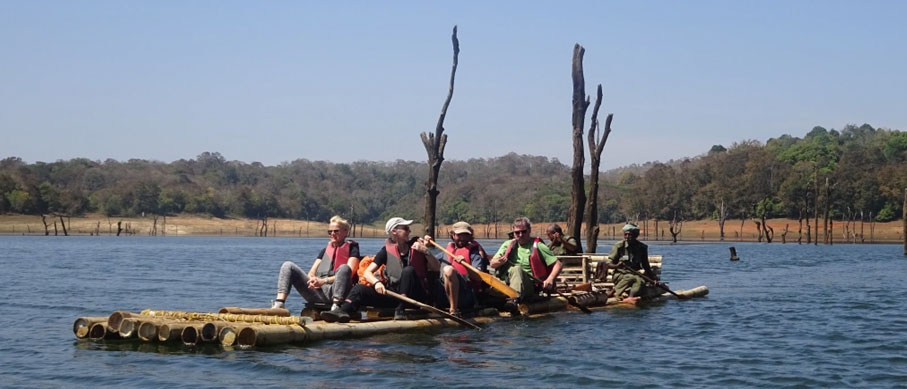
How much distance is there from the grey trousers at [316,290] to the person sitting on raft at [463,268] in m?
1.64

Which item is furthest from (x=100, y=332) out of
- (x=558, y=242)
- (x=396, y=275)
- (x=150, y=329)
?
(x=558, y=242)

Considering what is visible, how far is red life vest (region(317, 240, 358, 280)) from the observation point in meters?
15.6

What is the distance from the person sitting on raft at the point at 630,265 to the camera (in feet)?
68.4

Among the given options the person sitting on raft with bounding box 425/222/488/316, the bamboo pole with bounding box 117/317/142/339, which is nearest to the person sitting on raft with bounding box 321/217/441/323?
the person sitting on raft with bounding box 425/222/488/316

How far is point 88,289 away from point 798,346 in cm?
1821

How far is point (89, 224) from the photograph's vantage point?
14275 centimetres

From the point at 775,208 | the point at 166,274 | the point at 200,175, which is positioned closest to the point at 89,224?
the point at 200,175

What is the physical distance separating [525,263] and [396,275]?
3354 mm

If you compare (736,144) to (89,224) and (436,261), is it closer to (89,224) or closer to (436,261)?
(89,224)

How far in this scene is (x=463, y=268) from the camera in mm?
16656

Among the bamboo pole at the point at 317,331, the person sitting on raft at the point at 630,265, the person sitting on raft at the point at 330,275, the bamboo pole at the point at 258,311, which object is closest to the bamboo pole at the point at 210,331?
the bamboo pole at the point at 317,331

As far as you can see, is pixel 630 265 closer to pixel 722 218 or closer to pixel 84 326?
pixel 84 326

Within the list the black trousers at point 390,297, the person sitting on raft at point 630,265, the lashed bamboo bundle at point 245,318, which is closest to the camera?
the lashed bamboo bundle at point 245,318

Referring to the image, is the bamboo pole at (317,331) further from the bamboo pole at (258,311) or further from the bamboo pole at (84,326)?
the bamboo pole at (84,326)
